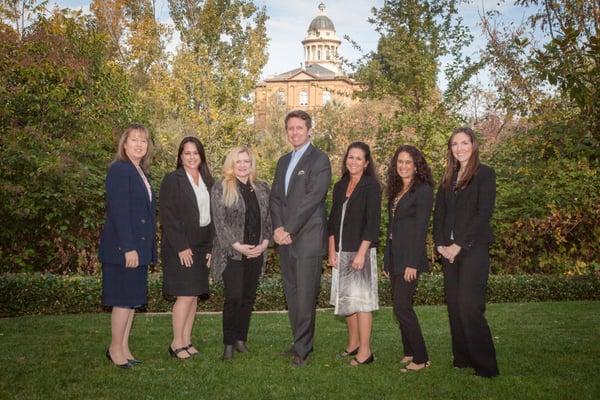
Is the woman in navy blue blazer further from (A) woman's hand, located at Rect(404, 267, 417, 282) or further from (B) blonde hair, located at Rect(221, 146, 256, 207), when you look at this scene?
(A) woman's hand, located at Rect(404, 267, 417, 282)

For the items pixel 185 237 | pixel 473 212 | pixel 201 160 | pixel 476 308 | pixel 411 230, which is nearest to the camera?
pixel 476 308

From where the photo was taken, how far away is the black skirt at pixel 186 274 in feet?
20.0

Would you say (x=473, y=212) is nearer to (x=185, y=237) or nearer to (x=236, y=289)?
(x=236, y=289)

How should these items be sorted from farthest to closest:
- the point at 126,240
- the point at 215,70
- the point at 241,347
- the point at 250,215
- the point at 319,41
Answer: the point at 319,41 < the point at 215,70 < the point at 241,347 < the point at 250,215 < the point at 126,240

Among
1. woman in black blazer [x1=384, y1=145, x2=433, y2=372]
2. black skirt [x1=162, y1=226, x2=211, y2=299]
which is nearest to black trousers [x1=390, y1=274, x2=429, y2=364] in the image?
woman in black blazer [x1=384, y1=145, x2=433, y2=372]

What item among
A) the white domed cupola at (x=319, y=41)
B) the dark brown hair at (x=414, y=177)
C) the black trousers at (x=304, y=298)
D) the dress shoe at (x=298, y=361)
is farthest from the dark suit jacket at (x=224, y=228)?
the white domed cupola at (x=319, y=41)

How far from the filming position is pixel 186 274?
6105mm

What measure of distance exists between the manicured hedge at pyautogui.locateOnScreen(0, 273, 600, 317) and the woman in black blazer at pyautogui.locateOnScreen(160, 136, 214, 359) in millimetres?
3838

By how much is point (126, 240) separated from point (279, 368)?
182cm

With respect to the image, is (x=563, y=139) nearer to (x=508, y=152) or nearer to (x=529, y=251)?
(x=508, y=152)

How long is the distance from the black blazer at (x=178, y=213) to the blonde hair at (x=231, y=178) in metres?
0.33

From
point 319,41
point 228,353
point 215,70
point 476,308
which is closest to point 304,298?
point 228,353

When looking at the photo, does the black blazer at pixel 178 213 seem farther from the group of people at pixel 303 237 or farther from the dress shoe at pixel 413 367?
the dress shoe at pixel 413 367

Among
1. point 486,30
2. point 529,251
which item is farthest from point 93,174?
point 486,30
